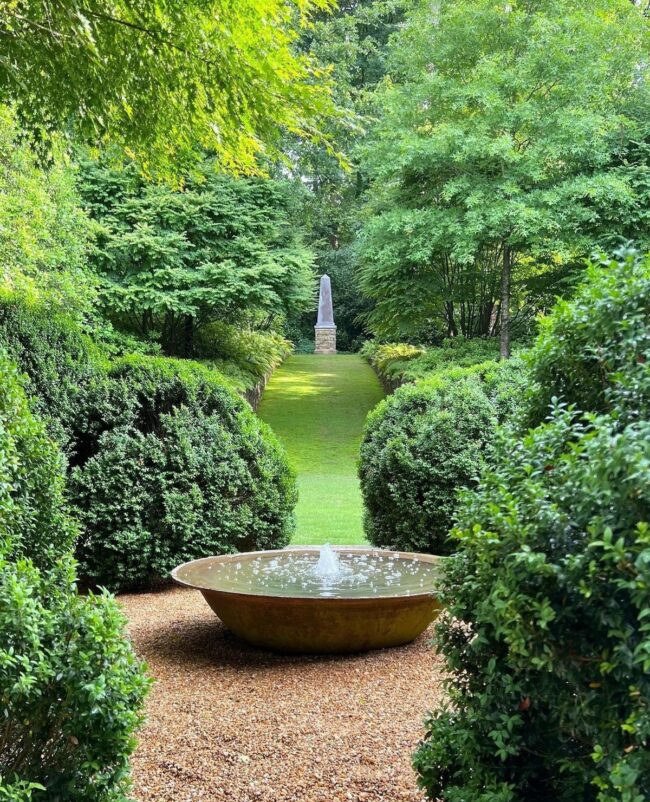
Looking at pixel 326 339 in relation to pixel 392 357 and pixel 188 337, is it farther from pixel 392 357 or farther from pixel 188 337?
pixel 188 337

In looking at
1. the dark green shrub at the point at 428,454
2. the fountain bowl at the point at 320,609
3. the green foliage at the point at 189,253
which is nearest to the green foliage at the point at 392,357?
the green foliage at the point at 189,253

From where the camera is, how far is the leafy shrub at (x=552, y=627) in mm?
1660

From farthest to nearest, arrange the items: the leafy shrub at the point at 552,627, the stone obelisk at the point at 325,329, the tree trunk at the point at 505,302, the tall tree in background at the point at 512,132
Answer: the stone obelisk at the point at 325,329 → the tree trunk at the point at 505,302 → the tall tree in background at the point at 512,132 → the leafy shrub at the point at 552,627

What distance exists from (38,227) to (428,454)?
22.3 ft

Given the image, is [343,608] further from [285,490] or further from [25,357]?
[25,357]

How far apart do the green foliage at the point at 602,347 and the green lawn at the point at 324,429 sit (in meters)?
7.00

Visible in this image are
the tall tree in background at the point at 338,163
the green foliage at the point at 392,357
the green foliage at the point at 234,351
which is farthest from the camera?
the tall tree in background at the point at 338,163

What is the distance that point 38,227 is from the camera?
35.3 feet

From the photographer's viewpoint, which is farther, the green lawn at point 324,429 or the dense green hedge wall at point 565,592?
the green lawn at point 324,429

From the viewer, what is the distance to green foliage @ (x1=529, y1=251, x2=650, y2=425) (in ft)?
6.83

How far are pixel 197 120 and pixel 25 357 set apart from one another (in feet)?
8.07

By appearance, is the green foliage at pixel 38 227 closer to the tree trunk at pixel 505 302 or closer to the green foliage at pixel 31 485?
the green foliage at pixel 31 485

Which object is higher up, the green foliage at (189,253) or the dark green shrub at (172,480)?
the green foliage at (189,253)

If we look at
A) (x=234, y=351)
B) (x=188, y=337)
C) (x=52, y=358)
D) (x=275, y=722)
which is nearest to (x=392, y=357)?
(x=234, y=351)
